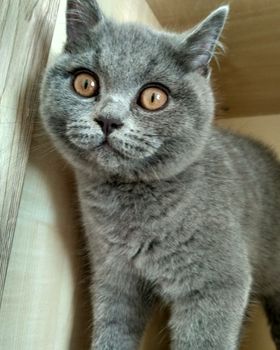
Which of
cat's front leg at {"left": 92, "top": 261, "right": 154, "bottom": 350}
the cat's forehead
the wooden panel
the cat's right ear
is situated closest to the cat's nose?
the cat's forehead

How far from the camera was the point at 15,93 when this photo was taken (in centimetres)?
89

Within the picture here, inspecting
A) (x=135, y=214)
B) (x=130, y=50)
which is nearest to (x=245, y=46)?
(x=130, y=50)

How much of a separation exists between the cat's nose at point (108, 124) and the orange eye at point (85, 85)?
93mm

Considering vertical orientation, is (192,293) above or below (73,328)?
above

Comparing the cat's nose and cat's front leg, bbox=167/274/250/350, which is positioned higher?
the cat's nose

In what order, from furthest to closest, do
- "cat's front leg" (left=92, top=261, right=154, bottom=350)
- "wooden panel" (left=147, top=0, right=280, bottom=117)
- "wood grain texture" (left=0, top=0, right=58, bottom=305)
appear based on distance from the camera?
"wooden panel" (left=147, top=0, right=280, bottom=117) < "cat's front leg" (left=92, top=261, right=154, bottom=350) < "wood grain texture" (left=0, top=0, right=58, bottom=305)

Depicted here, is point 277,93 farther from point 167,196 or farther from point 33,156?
point 33,156

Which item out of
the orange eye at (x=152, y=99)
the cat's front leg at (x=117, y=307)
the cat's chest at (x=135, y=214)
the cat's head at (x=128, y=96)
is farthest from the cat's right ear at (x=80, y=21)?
the cat's front leg at (x=117, y=307)

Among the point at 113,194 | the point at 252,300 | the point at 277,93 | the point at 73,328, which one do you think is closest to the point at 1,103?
the point at 113,194

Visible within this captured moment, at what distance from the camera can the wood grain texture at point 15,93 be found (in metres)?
0.84

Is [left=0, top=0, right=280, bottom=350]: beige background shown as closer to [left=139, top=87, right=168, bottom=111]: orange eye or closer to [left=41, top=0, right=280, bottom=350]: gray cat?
[left=41, top=0, right=280, bottom=350]: gray cat

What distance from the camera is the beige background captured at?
2.82 feet

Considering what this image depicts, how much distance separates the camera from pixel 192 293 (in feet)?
3.22

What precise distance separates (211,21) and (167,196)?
37cm
